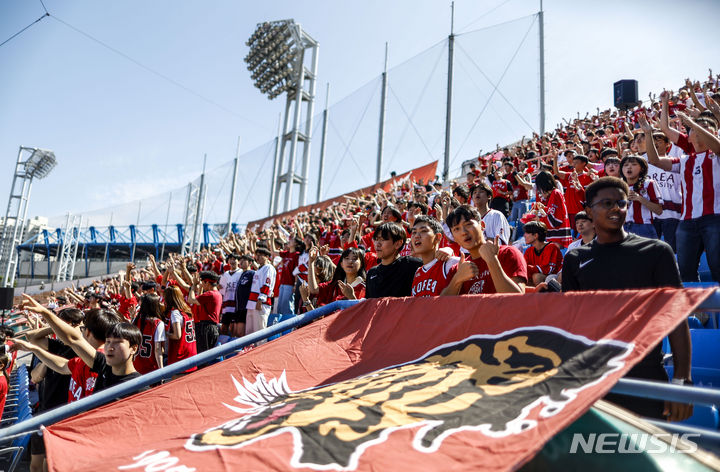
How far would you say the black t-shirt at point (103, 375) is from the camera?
377cm

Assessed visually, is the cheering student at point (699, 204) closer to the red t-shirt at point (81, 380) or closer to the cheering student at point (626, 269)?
the cheering student at point (626, 269)

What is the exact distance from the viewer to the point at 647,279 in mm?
2199

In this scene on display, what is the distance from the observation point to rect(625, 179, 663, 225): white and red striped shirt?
508cm

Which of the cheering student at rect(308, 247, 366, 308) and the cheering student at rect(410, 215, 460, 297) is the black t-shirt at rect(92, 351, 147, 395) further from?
the cheering student at rect(410, 215, 460, 297)

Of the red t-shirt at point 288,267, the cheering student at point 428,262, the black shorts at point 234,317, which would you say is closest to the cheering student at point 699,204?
the cheering student at point 428,262

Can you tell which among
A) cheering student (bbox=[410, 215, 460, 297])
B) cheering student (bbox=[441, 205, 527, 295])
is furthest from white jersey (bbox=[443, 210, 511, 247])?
cheering student (bbox=[441, 205, 527, 295])

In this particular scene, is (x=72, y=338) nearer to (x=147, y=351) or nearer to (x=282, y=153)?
(x=147, y=351)

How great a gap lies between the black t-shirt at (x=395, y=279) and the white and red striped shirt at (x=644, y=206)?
111 inches

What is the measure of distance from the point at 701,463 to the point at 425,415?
889 millimetres

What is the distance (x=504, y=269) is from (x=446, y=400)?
1.70 m

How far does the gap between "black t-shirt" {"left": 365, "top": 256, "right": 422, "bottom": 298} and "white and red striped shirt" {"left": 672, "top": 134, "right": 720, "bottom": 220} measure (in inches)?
106

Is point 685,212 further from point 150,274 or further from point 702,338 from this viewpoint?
point 150,274

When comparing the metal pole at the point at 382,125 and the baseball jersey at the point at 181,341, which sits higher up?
the metal pole at the point at 382,125
